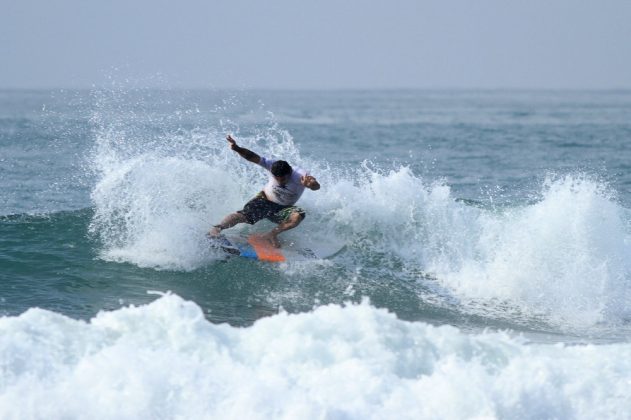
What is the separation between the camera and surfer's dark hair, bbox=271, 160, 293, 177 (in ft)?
37.2

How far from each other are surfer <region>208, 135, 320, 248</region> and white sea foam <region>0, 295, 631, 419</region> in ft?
13.5

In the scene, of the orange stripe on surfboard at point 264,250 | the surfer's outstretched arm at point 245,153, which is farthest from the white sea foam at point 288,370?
the surfer's outstretched arm at point 245,153

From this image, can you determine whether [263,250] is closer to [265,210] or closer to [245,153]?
[265,210]

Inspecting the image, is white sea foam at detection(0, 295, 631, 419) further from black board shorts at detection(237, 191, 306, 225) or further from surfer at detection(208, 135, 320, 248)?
black board shorts at detection(237, 191, 306, 225)

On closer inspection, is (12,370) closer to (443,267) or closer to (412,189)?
(443,267)

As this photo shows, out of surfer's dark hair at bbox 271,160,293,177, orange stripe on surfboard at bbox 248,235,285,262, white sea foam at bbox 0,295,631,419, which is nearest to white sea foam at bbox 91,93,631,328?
orange stripe on surfboard at bbox 248,235,285,262

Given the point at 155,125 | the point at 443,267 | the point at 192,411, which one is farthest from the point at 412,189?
the point at 155,125

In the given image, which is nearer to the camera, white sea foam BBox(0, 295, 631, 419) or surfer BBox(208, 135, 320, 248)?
white sea foam BBox(0, 295, 631, 419)

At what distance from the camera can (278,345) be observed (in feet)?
23.7

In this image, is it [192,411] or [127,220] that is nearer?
[192,411]

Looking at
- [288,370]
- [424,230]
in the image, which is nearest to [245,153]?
[424,230]

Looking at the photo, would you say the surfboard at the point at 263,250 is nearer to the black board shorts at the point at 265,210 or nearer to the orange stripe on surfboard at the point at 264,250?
the orange stripe on surfboard at the point at 264,250

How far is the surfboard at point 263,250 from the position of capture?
11.1 m

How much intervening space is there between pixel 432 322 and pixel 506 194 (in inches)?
371
